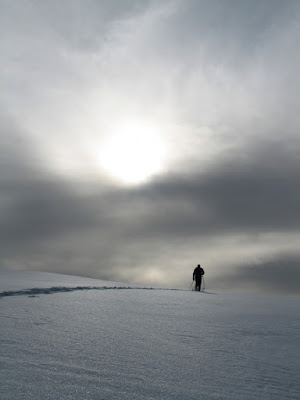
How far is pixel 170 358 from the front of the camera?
19.7ft

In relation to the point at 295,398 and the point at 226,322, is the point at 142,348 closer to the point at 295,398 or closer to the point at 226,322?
the point at 295,398

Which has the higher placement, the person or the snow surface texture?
the person

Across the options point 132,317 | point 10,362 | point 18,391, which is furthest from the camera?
point 132,317

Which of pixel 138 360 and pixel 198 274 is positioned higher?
pixel 198 274

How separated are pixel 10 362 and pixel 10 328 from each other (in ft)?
9.19

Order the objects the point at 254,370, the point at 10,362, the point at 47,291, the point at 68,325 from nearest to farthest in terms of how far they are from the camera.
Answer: the point at 10,362 → the point at 254,370 → the point at 68,325 → the point at 47,291

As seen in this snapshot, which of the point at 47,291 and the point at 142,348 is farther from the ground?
the point at 47,291

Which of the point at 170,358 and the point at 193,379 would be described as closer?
the point at 193,379

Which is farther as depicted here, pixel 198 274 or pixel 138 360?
pixel 198 274

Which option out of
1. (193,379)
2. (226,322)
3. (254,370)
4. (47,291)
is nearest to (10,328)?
(193,379)

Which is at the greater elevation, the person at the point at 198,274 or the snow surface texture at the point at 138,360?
the person at the point at 198,274

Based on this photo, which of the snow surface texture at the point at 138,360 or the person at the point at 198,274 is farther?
the person at the point at 198,274

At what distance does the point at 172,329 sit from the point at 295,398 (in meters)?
4.84

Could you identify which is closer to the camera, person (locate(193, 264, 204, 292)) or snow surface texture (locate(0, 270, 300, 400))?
snow surface texture (locate(0, 270, 300, 400))
